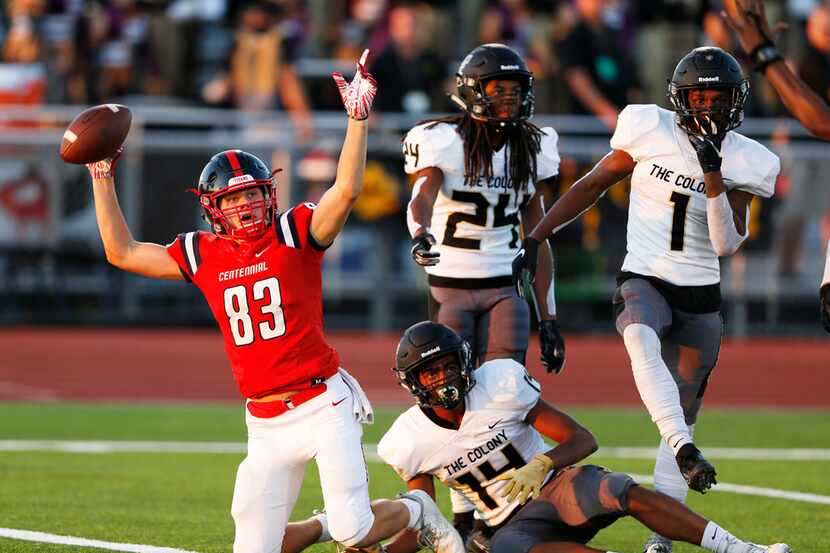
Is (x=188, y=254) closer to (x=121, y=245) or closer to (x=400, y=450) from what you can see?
Result: (x=121, y=245)

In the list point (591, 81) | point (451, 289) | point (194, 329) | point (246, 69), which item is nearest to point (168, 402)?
point (194, 329)

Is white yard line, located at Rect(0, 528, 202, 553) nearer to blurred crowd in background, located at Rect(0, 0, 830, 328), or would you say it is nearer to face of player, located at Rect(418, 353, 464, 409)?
face of player, located at Rect(418, 353, 464, 409)

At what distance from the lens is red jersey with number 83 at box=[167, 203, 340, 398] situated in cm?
597

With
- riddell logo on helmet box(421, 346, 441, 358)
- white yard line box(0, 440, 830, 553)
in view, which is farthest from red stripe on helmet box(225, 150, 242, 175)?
white yard line box(0, 440, 830, 553)

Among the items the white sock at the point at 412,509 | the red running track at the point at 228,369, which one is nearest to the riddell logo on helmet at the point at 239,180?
the white sock at the point at 412,509

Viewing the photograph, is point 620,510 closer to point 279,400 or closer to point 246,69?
point 279,400

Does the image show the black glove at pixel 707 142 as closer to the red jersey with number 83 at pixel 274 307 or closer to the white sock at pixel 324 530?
the red jersey with number 83 at pixel 274 307

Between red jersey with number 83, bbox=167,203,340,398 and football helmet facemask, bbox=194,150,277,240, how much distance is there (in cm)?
6

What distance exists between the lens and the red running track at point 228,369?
1384 centimetres

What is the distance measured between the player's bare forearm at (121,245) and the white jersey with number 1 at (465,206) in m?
1.71

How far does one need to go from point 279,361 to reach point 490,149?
2.03 metres

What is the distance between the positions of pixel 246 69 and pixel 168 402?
3.95 m

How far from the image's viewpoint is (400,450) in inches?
246

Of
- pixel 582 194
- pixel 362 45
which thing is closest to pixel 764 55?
pixel 582 194
